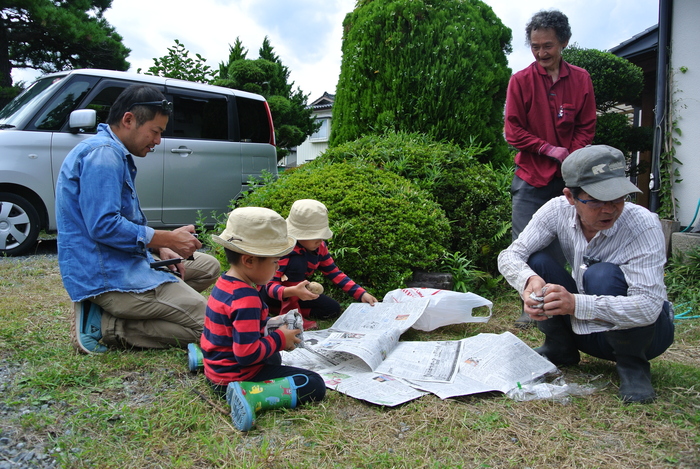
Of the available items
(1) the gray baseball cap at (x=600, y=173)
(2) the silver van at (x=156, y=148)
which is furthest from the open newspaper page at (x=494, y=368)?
(2) the silver van at (x=156, y=148)

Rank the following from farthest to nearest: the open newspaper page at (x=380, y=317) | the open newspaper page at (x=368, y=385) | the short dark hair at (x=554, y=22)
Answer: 1. the short dark hair at (x=554, y=22)
2. the open newspaper page at (x=380, y=317)
3. the open newspaper page at (x=368, y=385)

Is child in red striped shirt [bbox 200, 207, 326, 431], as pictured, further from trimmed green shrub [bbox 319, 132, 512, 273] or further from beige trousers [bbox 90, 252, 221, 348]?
trimmed green shrub [bbox 319, 132, 512, 273]

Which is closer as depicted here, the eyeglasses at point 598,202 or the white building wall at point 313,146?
the eyeglasses at point 598,202

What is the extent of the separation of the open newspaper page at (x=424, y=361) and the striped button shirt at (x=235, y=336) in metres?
0.65

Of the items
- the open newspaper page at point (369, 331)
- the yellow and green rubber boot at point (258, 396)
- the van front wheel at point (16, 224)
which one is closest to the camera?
the yellow and green rubber boot at point (258, 396)

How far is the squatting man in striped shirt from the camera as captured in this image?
2.11 m

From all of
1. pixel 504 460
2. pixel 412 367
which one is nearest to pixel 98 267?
pixel 412 367

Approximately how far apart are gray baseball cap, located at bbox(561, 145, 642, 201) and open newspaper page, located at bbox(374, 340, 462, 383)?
1.00 metres

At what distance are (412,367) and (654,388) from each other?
1.05m

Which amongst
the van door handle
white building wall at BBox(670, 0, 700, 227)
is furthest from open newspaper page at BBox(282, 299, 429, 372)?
the van door handle

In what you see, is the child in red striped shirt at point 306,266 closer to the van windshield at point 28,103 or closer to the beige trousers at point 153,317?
the beige trousers at point 153,317

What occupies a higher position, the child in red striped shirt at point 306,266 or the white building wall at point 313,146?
the white building wall at point 313,146

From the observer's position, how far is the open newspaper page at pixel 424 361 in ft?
8.08

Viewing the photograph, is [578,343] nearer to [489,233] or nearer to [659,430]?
[659,430]
